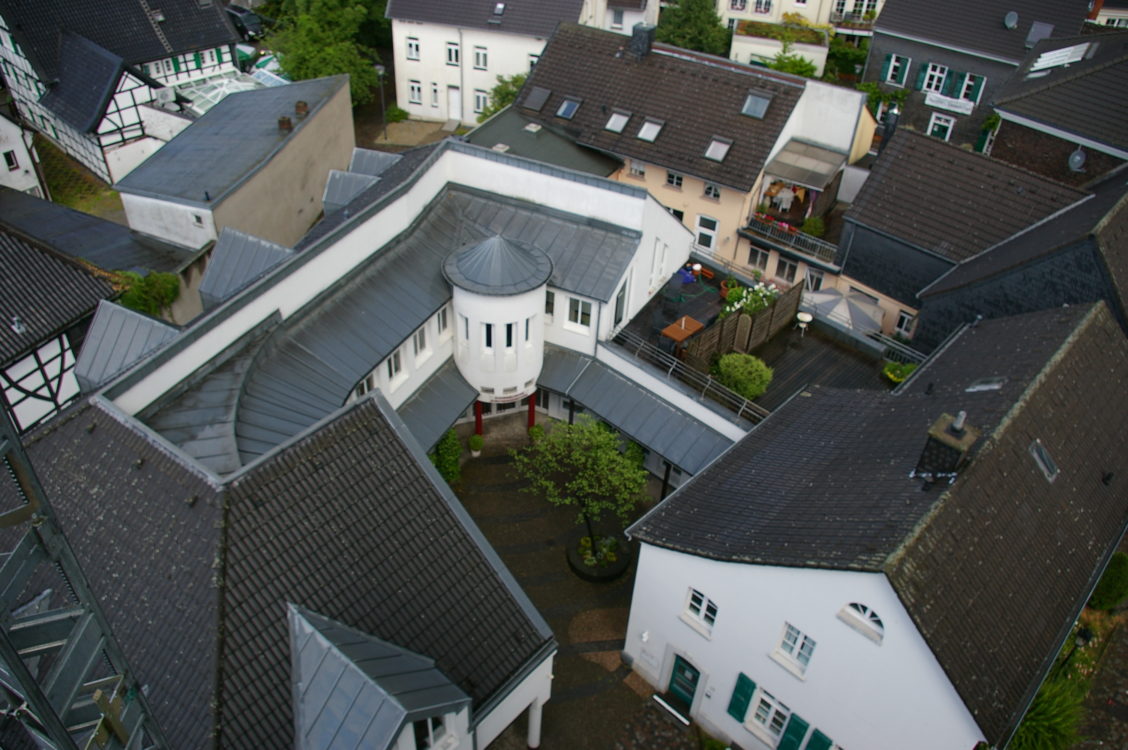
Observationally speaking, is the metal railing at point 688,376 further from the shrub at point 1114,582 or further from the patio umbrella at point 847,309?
the shrub at point 1114,582

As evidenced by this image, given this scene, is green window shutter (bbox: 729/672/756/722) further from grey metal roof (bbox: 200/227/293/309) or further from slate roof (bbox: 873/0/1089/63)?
slate roof (bbox: 873/0/1089/63)

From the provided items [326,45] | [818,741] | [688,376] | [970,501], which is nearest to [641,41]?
[688,376]

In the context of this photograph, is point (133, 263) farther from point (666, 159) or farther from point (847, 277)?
point (847, 277)

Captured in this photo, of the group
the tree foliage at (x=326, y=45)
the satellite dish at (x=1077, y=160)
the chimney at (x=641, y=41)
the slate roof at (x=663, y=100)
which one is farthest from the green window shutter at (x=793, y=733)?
the tree foliage at (x=326, y=45)

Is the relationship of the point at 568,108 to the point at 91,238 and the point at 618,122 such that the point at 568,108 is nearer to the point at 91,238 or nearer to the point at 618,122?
the point at 618,122

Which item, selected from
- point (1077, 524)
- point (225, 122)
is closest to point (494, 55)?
point (225, 122)

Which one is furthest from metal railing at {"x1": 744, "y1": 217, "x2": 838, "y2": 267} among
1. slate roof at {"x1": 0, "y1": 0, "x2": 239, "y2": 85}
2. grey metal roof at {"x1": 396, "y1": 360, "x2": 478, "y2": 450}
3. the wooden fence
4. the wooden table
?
slate roof at {"x1": 0, "y1": 0, "x2": 239, "y2": 85}
